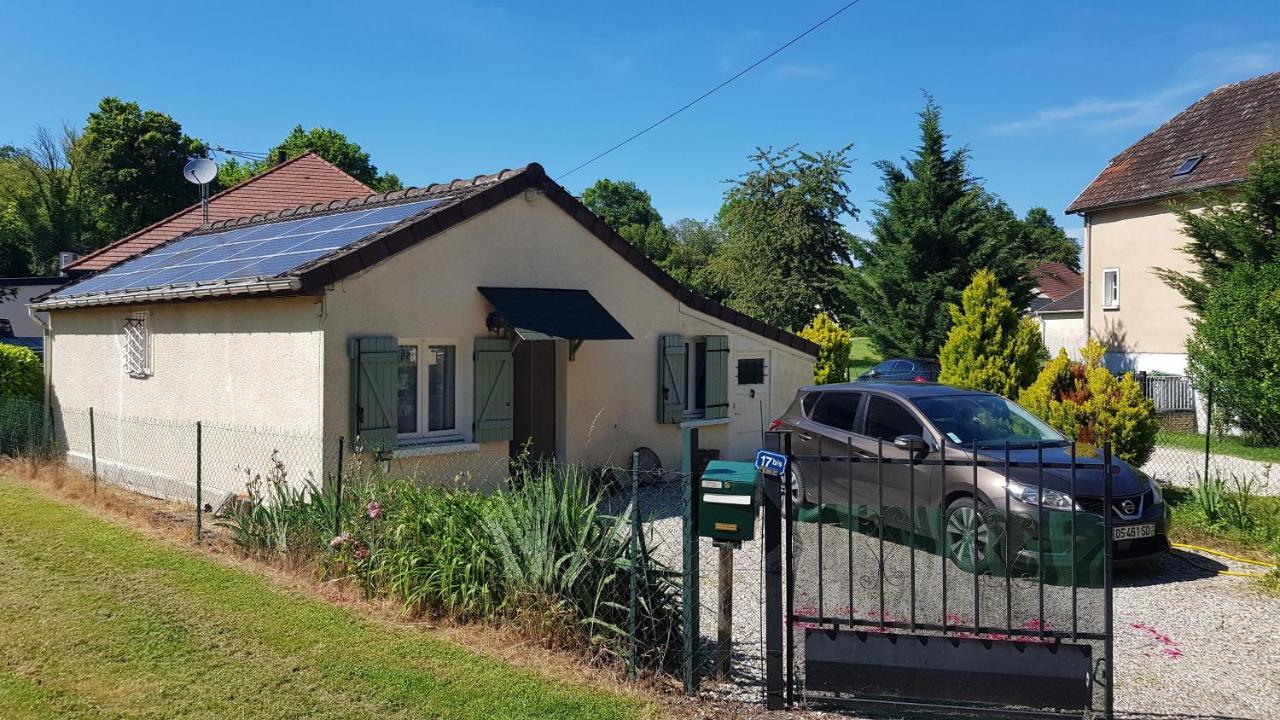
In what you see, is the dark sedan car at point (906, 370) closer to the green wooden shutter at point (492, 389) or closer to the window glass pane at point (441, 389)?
the green wooden shutter at point (492, 389)

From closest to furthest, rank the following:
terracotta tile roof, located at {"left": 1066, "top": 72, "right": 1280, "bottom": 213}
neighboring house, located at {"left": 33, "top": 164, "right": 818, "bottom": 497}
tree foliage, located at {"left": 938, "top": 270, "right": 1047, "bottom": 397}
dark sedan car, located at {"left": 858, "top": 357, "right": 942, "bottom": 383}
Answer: neighboring house, located at {"left": 33, "top": 164, "right": 818, "bottom": 497}
tree foliage, located at {"left": 938, "top": 270, "right": 1047, "bottom": 397}
terracotta tile roof, located at {"left": 1066, "top": 72, "right": 1280, "bottom": 213}
dark sedan car, located at {"left": 858, "top": 357, "right": 942, "bottom": 383}

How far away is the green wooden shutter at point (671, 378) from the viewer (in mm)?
12922

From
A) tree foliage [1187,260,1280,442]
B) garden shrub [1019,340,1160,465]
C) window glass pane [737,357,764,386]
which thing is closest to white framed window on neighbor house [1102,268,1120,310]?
tree foliage [1187,260,1280,442]

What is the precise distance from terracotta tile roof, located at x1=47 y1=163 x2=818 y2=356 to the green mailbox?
18.5 feet

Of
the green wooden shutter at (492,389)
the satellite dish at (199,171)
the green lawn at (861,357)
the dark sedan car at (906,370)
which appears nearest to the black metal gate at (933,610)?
the green wooden shutter at (492,389)

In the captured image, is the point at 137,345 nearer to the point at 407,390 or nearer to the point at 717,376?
the point at 407,390

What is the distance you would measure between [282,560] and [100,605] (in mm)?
1404

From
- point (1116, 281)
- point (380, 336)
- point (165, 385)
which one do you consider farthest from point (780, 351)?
point (1116, 281)

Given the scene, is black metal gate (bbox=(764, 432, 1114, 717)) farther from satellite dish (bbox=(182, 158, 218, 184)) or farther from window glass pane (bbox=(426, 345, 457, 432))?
satellite dish (bbox=(182, 158, 218, 184))

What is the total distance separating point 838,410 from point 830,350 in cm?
1299

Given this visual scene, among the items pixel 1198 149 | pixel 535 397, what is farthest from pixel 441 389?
pixel 1198 149

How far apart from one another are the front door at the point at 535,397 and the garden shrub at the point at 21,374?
8.70 metres

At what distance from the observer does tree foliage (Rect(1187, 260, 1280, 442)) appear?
15.8 m

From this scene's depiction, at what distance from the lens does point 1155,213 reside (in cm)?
2348
